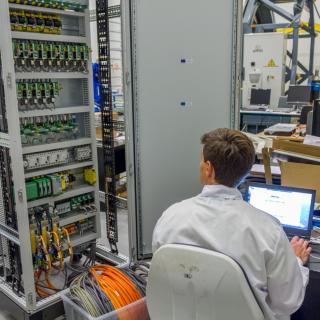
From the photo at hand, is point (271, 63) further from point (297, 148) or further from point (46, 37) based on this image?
point (46, 37)

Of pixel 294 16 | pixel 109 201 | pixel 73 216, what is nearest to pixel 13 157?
pixel 73 216

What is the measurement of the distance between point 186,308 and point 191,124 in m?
1.83

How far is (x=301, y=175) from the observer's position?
2.41 m

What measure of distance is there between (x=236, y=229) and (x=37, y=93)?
1.76 m

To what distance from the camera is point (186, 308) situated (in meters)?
1.32

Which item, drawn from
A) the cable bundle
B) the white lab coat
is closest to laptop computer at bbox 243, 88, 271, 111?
the cable bundle

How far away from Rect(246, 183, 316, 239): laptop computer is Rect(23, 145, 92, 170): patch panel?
1305 millimetres

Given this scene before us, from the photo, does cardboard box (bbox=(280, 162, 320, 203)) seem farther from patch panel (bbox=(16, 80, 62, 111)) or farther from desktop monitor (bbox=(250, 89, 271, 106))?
desktop monitor (bbox=(250, 89, 271, 106))

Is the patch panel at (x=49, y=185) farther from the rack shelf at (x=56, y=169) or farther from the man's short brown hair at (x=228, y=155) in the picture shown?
the man's short brown hair at (x=228, y=155)

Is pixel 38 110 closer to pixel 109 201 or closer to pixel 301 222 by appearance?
pixel 109 201

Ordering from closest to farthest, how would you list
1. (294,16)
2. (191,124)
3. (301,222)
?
1. (301,222)
2. (191,124)
3. (294,16)

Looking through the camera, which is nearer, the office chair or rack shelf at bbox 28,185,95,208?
→ the office chair

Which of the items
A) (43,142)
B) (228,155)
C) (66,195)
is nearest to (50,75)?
(43,142)

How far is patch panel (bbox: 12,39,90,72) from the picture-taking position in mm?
2404
